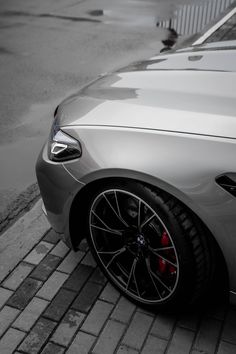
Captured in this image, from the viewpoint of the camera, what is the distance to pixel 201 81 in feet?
8.73

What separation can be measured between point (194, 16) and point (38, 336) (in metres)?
8.91

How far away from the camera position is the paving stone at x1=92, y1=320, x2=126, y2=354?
2.57m

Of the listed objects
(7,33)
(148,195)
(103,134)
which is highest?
(103,134)

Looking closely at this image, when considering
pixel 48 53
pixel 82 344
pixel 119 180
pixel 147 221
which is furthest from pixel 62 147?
pixel 48 53

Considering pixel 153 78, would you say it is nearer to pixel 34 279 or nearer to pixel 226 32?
pixel 34 279

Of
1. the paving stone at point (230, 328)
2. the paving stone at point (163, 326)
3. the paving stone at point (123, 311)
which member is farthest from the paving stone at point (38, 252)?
the paving stone at point (230, 328)

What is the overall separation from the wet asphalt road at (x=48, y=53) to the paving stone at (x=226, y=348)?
209cm

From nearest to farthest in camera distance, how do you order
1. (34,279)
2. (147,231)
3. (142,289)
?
(147,231) < (142,289) < (34,279)

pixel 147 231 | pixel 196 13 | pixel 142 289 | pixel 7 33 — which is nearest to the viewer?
pixel 147 231

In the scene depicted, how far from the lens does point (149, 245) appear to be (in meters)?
2.61

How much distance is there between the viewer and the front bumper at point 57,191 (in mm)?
2682

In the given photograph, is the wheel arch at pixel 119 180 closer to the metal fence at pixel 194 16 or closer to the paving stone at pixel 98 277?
the paving stone at pixel 98 277

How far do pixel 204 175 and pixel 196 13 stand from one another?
29.6 ft

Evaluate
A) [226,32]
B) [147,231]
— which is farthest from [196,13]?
[147,231]
